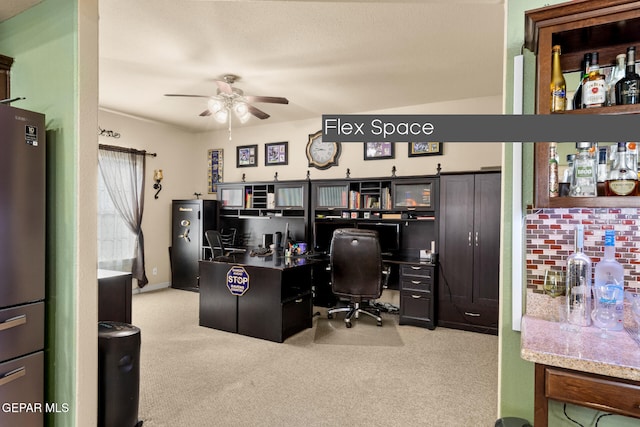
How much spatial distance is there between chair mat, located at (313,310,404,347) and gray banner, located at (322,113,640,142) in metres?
2.88

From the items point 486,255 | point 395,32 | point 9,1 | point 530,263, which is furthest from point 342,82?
point 530,263

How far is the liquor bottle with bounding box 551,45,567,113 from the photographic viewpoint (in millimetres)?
1332

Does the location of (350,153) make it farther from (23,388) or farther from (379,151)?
(23,388)

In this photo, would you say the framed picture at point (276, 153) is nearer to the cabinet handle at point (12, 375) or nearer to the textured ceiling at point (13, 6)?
the textured ceiling at point (13, 6)

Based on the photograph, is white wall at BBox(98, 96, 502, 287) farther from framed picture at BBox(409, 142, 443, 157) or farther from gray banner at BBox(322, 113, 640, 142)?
gray banner at BBox(322, 113, 640, 142)

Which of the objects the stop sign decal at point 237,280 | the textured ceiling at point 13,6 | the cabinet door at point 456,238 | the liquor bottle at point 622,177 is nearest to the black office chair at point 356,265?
the cabinet door at point 456,238

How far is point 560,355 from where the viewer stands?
3.63ft

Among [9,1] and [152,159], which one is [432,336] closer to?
[9,1]

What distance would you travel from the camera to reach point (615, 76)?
1330mm

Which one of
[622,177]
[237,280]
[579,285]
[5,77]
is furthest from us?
[237,280]

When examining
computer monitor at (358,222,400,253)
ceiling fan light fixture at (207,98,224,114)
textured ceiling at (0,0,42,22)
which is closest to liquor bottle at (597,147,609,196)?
textured ceiling at (0,0,42,22)

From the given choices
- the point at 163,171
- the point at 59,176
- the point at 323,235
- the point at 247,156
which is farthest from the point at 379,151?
the point at 59,176

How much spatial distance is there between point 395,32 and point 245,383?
2.96 metres

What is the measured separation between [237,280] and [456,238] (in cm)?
249
